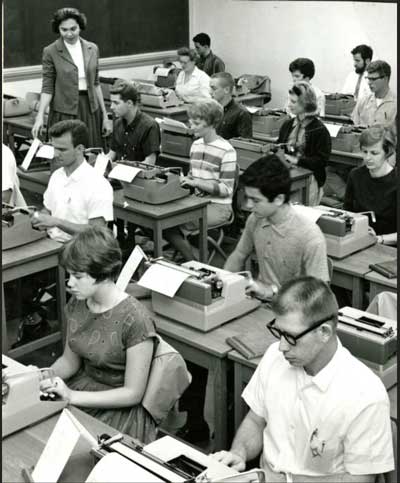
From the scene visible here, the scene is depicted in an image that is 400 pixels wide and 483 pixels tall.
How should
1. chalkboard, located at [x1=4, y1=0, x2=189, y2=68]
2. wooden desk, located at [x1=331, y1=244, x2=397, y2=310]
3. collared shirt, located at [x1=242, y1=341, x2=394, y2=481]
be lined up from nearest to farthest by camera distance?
collared shirt, located at [x1=242, y1=341, x2=394, y2=481], wooden desk, located at [x1=331, y1=244, x2=397, y2=310], chalkboard, located at [x1=4, y1=0, x2=189, y2=68]

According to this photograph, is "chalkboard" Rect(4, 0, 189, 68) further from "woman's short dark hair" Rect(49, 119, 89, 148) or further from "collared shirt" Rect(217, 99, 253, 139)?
"woman's short dark hair" Rect(49, 119, 89, 148)

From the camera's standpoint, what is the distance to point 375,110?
239 inches

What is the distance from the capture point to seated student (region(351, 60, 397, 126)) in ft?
19.1

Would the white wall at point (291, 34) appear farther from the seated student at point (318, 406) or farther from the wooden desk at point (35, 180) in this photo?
the seated student at point (318, 406)

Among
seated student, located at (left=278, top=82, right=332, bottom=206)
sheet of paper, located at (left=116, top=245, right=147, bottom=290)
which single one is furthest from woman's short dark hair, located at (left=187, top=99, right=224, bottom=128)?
sheet of paper, located at (left=116, top=245, right=147, bottom=290)

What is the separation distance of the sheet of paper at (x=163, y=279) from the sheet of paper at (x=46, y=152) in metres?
1.86

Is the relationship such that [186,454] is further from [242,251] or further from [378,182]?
[378,182]

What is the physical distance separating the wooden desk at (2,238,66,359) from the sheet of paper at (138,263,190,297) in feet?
2.62

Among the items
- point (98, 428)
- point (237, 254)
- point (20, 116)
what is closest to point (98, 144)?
point (20, 116)

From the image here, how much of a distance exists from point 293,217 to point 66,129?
130 centimetres

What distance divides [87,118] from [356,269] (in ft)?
10.2

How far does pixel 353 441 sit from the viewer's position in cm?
196

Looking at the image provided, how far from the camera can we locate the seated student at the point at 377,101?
581 cm

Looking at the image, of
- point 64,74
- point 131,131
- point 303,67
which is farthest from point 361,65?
point 131,131
